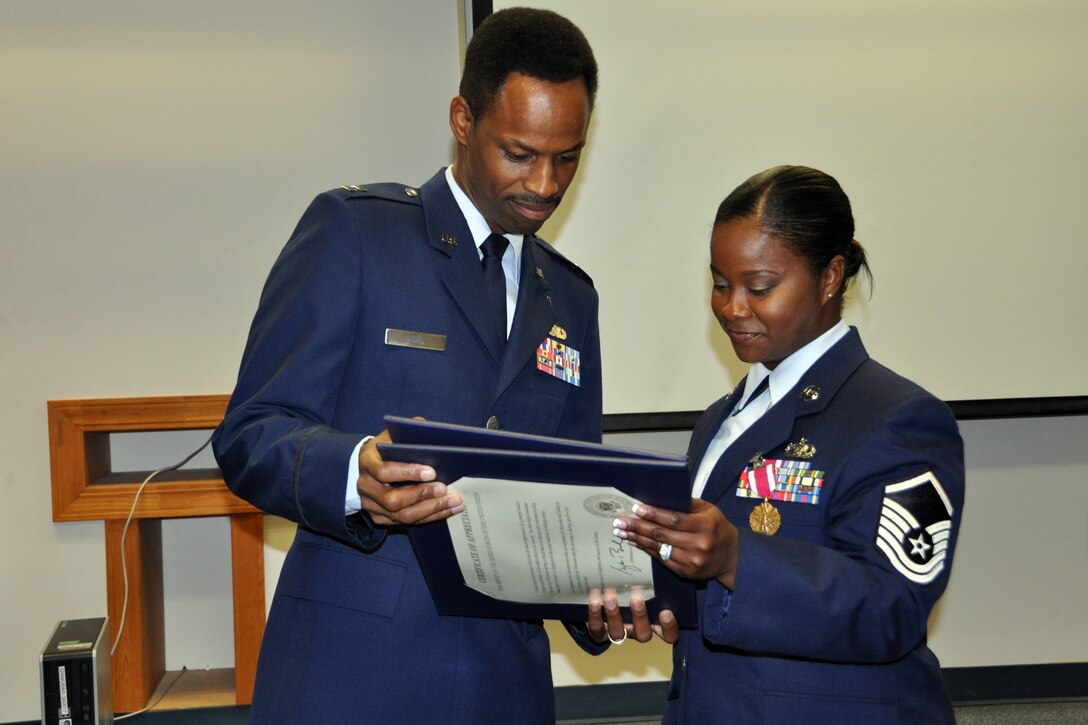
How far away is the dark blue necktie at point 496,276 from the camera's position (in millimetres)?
1521

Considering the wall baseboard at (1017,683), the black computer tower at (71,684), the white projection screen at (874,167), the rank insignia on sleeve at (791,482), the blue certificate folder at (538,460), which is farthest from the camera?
the wall baseboard at (1017,683)

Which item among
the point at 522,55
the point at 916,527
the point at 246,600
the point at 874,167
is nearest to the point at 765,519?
the point at 916,527

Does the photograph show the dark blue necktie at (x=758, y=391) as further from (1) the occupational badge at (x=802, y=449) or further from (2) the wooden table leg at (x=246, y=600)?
(2) the wooden table leg at (x=246, y=600)

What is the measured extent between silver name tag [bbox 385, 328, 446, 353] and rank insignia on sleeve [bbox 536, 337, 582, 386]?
0.54ft

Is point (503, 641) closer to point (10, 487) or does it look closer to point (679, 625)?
point (679, 625)

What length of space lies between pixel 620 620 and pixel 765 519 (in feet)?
0.85

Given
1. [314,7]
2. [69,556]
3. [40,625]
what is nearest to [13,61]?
[314,7]

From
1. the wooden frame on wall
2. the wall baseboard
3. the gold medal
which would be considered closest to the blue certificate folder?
the gold medal

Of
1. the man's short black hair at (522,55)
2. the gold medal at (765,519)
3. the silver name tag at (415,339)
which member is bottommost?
the gold medal at (765,519)

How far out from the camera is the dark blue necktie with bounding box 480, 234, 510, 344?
152cm

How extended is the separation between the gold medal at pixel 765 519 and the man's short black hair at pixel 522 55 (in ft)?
2.11

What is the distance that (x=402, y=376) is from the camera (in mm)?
1417
